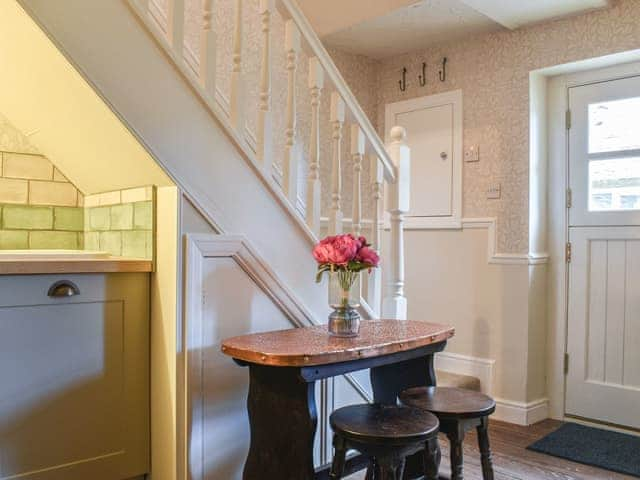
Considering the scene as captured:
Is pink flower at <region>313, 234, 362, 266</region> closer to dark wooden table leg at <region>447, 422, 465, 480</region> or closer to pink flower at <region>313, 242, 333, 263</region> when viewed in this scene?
pink flower at <region>313, 242, 333, 263</region>

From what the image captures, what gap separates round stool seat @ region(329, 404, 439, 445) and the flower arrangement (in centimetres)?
38

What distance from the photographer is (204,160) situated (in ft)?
6.11

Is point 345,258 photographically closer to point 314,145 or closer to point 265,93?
point 314,145

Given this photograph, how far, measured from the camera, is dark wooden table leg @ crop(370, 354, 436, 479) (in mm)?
2213

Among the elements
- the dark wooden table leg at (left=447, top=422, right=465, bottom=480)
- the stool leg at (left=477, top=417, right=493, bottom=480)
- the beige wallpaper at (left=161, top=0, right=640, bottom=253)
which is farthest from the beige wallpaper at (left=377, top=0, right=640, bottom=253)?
the dark wooden table leg at (left=447, top=422, right=465, bottom=480)

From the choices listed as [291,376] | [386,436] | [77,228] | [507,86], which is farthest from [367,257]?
[507,86]

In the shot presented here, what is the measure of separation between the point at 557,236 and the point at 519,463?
54.3 inches

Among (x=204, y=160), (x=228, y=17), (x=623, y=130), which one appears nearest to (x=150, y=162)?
(x=204, y=160)

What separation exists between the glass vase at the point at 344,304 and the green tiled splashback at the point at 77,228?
68 cm

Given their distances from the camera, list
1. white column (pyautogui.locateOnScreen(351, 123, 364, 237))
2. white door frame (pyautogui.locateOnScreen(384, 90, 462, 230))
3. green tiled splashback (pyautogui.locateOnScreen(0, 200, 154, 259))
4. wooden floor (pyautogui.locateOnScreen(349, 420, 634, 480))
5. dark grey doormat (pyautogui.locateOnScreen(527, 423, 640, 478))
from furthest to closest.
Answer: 1. white door frame (pyautogui.locateOnScreen(384, 90, 462, 230))
2. dark grey doormat (pyautogui.locateOnScreen(527, 423, 640, 478))
3. wooden floor (pyautogui.locateOnScreen(349, 420, 634, 480))
4. white column (pyautogui.locateOnScreen(351, 123, 364, 237))
5. green tiled splashback (pyautogui.locateOnScreen(0, 200, 154, 259))

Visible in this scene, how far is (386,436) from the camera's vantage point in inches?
61.7

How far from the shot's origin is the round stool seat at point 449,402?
6.02ft

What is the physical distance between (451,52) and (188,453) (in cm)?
289

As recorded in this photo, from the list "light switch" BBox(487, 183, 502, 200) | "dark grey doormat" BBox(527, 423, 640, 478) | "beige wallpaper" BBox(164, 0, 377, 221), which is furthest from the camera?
"light switch" BBox(487, 183, 502, 200)
